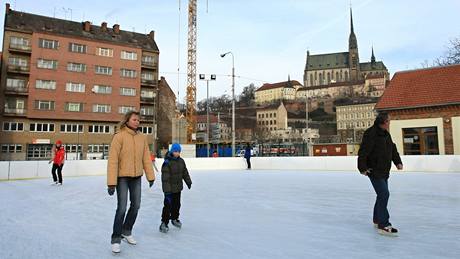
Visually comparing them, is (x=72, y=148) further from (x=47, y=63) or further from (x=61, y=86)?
(x=47, y=63)

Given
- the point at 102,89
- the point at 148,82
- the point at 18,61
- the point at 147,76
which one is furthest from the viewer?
the point at 147,76

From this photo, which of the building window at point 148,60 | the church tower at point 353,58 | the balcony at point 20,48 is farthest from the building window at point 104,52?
the church tower at point 353,58

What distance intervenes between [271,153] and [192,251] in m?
30.3

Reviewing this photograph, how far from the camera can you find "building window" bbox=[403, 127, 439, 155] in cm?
2577

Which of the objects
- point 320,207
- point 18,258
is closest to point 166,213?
point 18,258

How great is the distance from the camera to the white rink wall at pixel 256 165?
16.9 m

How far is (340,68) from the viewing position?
160 metres

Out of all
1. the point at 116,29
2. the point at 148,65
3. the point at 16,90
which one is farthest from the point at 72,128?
the point at 116,29

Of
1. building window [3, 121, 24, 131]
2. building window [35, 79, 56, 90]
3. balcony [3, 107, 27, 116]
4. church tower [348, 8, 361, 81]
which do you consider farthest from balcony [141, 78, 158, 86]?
church tower [348, 8, 361, 81]

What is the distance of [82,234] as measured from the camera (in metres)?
5.45

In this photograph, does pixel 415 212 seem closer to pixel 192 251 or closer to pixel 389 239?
pixel 389 239

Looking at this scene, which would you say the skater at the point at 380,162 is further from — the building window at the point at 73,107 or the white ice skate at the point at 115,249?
the building window at the point at 73,107

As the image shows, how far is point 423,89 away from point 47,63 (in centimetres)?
4487

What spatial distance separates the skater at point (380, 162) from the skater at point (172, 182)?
2834mm
